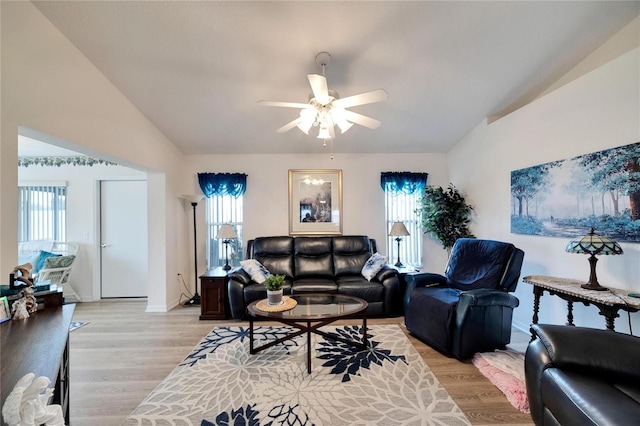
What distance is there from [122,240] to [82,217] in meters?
0.69

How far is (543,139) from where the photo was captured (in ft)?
9.67

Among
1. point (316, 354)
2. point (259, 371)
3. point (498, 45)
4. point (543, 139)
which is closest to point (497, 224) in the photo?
point (543, 139)

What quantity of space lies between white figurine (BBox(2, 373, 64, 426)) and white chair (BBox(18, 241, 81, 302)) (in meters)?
4.28

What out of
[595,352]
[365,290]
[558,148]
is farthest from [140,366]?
[558,148]

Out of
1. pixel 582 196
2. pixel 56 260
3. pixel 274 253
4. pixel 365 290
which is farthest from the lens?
pixel 274 253

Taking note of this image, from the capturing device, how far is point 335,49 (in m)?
2.51

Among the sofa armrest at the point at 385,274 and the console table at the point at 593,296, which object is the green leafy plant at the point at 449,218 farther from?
the console table at the point at 593,296

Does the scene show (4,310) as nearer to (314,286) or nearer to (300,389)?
(300,389)

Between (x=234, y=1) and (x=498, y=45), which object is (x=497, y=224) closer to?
(x=498, y=45)

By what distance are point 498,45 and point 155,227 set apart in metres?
4.60

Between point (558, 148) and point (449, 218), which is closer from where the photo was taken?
point (558, 148)

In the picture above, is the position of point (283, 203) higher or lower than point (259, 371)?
higher

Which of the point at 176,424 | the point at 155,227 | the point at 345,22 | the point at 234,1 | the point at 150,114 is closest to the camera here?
the point at 176,424

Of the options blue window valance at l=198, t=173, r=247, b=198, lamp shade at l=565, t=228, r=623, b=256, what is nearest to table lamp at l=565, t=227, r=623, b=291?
lamp shade at l=565, t=228, r=623, b=256
